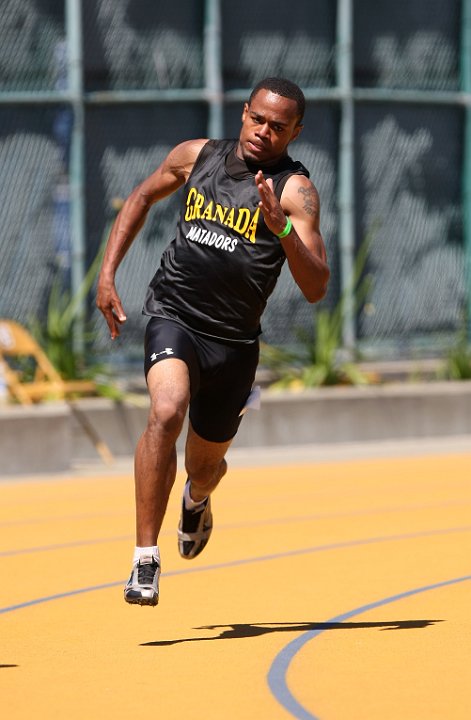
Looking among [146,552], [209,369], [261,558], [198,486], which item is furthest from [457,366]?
[146,552]

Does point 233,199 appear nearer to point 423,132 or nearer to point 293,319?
point 293,319

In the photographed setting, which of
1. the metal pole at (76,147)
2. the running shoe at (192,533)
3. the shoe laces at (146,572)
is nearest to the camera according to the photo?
the shoe laces at (146,572)

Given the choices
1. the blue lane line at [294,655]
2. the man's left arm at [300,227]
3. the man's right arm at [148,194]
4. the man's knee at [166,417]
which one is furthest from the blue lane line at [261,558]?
the man's left arm at [300,227]

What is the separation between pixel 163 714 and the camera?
566 cm

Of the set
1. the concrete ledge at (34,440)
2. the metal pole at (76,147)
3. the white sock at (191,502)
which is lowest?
the white sock at (191,502)

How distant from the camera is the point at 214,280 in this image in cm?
753

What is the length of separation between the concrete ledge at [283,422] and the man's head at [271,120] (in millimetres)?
6534

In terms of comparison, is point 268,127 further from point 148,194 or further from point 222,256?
point 148,194

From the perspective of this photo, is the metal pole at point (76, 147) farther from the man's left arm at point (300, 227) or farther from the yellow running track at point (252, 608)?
the man's left arm at point (300, 227)

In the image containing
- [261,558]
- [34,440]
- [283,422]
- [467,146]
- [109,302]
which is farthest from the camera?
[467,146]

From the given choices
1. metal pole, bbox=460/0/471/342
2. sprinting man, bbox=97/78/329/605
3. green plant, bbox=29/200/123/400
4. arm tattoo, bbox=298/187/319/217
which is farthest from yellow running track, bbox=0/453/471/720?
metal pole, bbox=460/0/471/342

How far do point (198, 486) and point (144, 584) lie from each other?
4.43 feet

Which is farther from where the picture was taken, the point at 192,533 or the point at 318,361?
the point at 318,361

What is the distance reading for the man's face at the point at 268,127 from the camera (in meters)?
7.43
